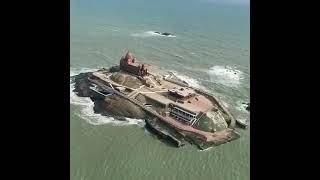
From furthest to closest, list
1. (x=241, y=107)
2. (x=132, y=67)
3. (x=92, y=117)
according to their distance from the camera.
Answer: (x=132, y=67) → (x=241, y=107) → (x=92, y=117)

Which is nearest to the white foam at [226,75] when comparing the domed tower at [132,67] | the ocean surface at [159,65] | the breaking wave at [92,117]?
the ocean surface at [159,65]

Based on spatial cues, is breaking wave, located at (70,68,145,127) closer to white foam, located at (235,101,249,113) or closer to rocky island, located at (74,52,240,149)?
rocky island, located at (74,52,240,149)

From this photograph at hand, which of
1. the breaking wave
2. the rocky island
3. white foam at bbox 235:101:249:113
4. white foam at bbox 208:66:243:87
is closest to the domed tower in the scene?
the rocky island

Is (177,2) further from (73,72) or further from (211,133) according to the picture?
(211,133)

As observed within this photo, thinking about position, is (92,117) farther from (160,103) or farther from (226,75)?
(226,75)

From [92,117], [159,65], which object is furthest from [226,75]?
[92,117]

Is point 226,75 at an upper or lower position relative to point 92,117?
upper

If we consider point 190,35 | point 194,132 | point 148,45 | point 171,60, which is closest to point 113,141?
point 194,132

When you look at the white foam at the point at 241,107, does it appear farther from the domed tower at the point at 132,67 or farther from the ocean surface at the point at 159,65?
the domed tower at the point at 132,67
